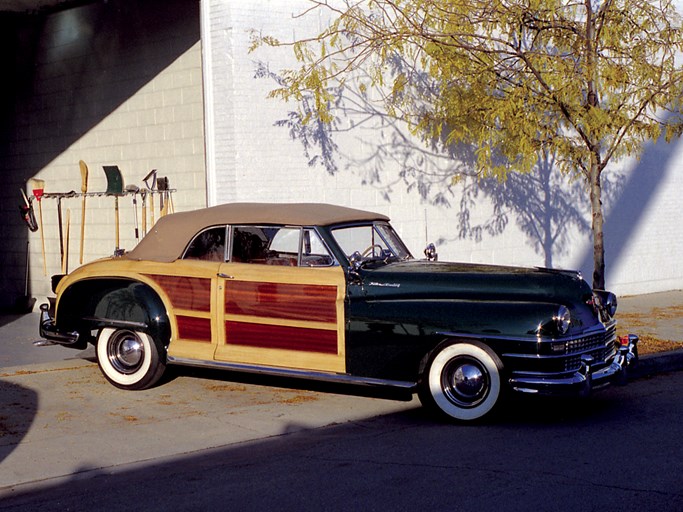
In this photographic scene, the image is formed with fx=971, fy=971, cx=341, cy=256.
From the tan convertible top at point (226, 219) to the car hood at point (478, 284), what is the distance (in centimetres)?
72

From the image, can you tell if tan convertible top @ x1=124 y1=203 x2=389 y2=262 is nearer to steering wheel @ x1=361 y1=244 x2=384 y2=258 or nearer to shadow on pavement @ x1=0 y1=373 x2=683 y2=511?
steering wheel @ x1=361 y1=244 x2=384 y2=258

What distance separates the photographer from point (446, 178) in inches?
547

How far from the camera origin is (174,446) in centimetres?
698

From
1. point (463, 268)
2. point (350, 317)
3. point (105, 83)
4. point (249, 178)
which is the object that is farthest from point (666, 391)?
point (105, 83)

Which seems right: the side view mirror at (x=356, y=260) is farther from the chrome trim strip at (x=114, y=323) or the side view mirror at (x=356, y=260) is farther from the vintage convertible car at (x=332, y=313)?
the chrome trim strip at (x=114, y=323)

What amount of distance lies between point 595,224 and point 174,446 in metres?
6.05

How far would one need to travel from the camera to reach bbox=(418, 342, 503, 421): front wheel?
24.3ft

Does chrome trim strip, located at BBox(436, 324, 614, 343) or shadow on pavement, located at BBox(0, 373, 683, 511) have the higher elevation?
chrome trim strip, located at BBox(436, 324, 614, 343)

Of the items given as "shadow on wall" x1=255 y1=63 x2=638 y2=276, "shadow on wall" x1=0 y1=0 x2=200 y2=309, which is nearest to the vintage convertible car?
"shadow on wall" x1=255 y1=63 x2=638 y2=276

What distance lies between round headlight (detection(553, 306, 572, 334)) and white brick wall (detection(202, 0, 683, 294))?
548 cm

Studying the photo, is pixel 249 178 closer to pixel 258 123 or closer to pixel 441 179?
pixel 258 123

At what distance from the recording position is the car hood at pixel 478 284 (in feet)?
24.8

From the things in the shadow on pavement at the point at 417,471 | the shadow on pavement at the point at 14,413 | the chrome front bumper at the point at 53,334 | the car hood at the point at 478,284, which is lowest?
the shadow on pavement at the point at 417,471

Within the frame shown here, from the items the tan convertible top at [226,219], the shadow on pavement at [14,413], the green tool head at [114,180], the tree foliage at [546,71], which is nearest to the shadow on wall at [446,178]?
the tree foliage at [546,71]
